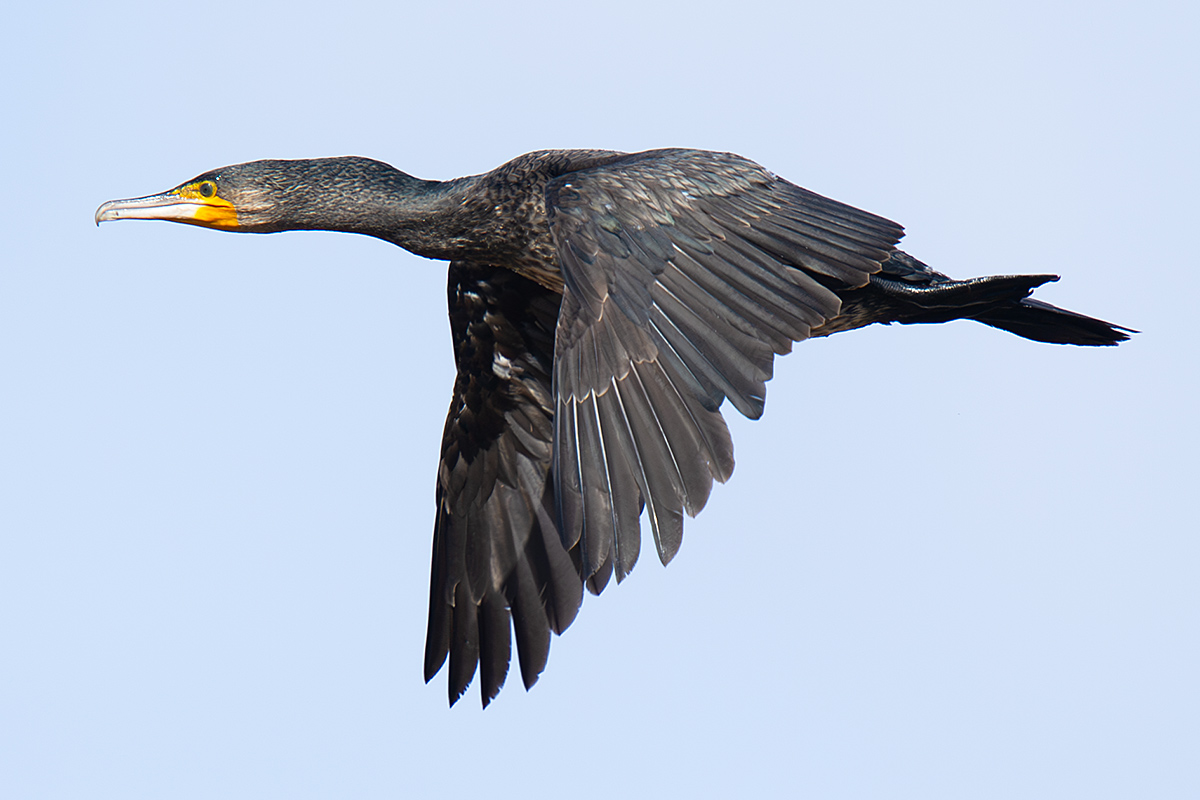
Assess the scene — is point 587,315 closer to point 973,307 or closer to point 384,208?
point 384,208

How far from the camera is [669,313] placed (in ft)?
16.0

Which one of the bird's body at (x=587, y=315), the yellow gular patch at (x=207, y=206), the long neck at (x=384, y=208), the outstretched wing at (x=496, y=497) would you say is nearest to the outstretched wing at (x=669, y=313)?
the bird's body at (x=587, y=315)

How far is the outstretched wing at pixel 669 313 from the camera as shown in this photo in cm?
454

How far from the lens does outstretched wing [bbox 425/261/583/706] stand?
6.56 metres

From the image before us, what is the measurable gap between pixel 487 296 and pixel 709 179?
180 centimetres

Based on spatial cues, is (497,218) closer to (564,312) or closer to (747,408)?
(564,312)

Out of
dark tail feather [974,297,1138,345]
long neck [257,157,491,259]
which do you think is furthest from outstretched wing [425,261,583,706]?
dark tail feather [974,297,1138,345]

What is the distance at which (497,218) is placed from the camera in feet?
19.7

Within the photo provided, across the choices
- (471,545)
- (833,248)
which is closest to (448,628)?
(471,545)

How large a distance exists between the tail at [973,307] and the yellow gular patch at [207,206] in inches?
112

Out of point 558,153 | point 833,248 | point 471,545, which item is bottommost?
point 471,545

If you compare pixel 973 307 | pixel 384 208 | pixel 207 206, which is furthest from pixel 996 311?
pixel 207 206

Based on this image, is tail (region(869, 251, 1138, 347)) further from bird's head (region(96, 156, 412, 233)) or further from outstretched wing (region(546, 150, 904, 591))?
bird's head (region(96, 156, 412, 233))

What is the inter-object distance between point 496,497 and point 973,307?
8.23 feet
